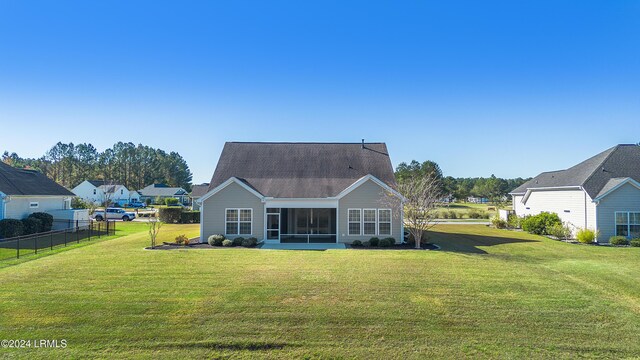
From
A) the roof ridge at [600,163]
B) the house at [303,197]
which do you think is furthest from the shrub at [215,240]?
the roof ridge at [600,163]

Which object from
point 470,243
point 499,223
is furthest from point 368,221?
point 499,223

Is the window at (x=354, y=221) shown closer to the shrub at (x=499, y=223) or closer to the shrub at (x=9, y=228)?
the shrub at (x=499, y=223)

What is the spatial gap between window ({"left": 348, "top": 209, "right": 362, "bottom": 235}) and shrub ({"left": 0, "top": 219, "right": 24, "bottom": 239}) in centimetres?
2311

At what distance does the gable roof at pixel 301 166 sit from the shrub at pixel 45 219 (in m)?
14.3

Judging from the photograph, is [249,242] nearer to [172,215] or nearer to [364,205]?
[364,205]

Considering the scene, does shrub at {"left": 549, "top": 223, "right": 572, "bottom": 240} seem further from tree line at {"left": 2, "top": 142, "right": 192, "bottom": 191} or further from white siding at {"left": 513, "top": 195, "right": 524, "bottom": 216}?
tree line at {"left": 2, "top": 142, "right": 192, "bottom": 191}

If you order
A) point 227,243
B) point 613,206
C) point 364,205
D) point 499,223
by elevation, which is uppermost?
point 364,205

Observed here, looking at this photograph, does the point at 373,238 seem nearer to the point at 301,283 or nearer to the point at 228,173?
the point at 301,283

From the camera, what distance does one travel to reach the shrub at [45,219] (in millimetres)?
25405

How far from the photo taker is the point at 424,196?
19.7m

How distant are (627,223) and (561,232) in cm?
377

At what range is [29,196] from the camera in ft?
84.2

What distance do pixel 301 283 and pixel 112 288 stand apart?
20.7 ft

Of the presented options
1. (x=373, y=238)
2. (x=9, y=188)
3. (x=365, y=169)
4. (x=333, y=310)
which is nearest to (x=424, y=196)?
(x=373, y=238)
